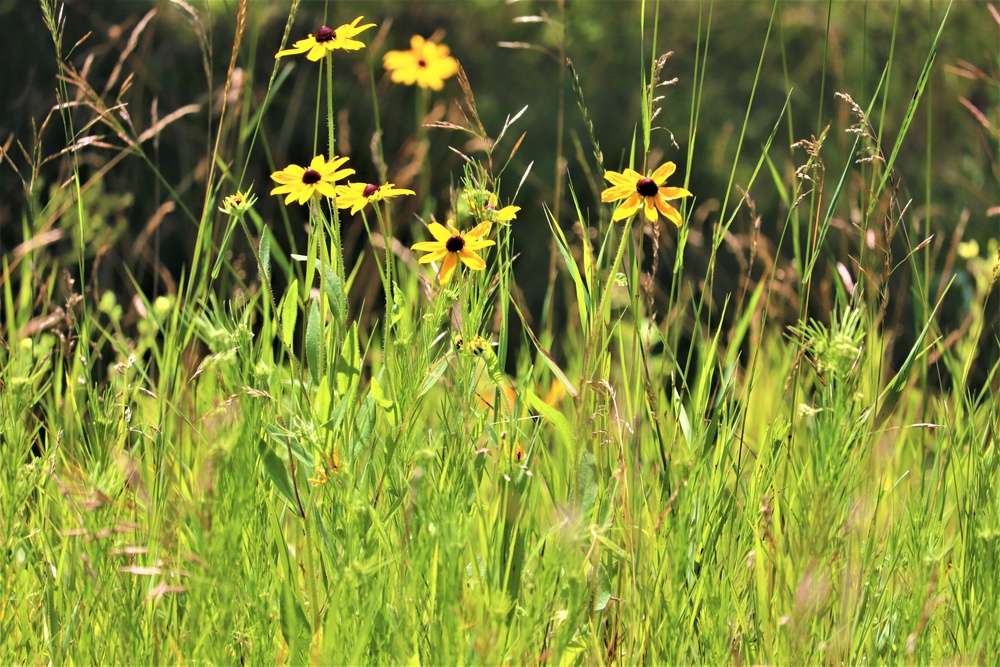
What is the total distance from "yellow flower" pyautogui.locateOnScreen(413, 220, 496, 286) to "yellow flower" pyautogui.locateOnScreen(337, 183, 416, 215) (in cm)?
8

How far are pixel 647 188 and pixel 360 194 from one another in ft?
1.28

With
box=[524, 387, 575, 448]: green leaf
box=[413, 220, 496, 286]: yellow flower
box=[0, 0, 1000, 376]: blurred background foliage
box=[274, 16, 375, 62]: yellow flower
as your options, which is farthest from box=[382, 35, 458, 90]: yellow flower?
box=[0, 0, 1000, 376]: blurred background foliage

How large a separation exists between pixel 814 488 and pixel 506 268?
0.51 metres

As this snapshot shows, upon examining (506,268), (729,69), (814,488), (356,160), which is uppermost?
(506,268)

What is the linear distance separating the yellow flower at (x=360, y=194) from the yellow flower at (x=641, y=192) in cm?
27

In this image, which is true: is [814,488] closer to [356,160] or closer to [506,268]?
[506,268]

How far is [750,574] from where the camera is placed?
131 centimetres

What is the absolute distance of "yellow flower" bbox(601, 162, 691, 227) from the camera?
1249 mm

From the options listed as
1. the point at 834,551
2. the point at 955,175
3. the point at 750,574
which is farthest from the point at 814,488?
the point at 955,175

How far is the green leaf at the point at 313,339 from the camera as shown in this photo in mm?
1362

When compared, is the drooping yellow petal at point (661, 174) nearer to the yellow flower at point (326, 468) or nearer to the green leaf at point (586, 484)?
the green leaf at point (586, 484)

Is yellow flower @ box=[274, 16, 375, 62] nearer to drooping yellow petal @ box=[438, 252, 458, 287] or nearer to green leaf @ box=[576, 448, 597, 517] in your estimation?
drooping yellow petal @ box=[438, 252, 458, 287]

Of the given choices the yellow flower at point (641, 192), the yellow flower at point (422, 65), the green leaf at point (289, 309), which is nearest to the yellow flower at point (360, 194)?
the green leaf at point (289, 309)

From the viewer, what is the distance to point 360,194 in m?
1.35
